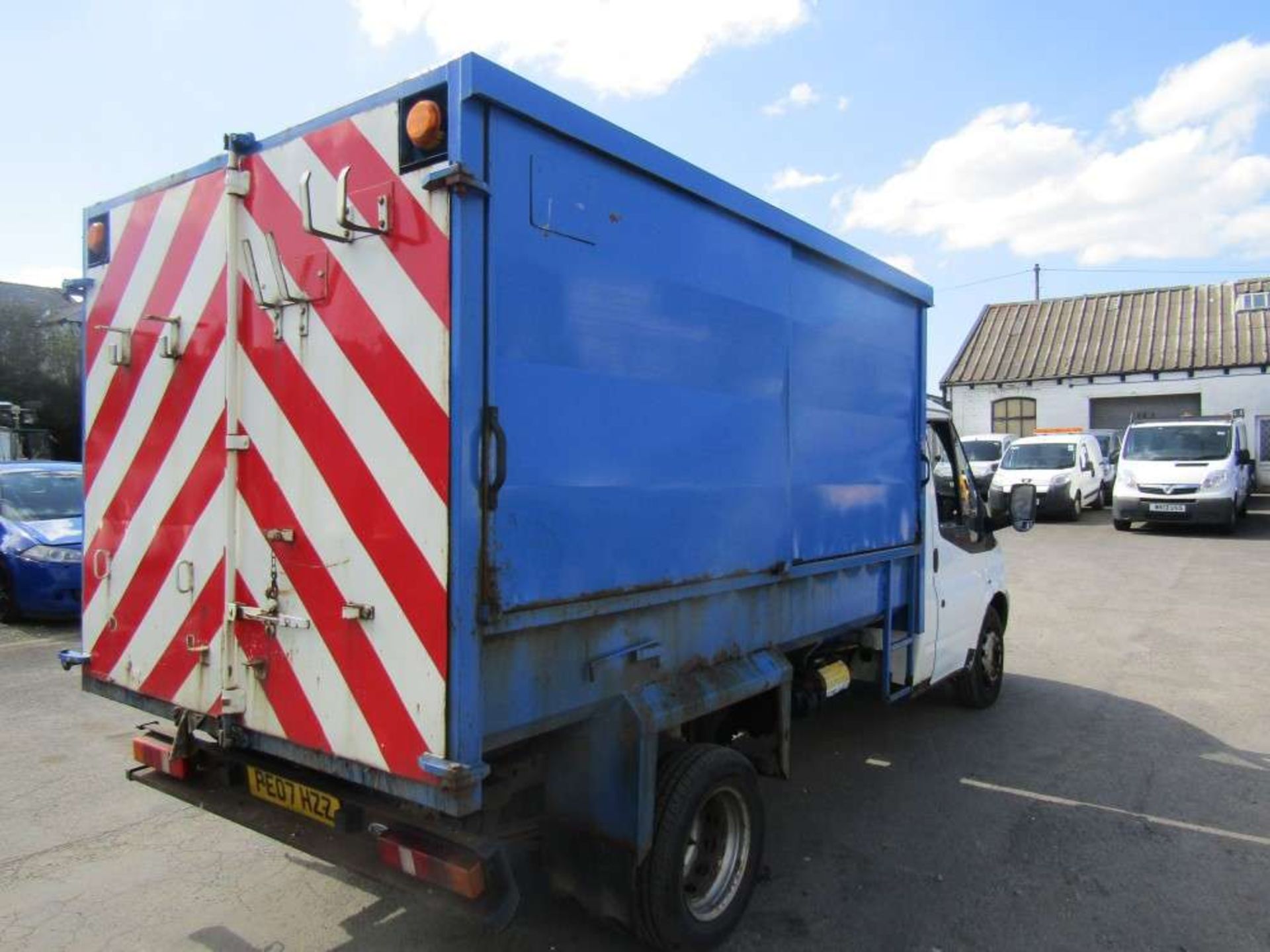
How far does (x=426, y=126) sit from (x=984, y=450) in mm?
22476

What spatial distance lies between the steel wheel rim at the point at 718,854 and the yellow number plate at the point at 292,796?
1.26 m

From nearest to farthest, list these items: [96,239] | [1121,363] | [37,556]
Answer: [96,239] → [37,556] → [1121,363]

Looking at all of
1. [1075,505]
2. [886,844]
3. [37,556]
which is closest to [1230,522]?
[1075,505]

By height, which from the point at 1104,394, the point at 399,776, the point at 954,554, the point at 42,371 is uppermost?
the point at 42,371

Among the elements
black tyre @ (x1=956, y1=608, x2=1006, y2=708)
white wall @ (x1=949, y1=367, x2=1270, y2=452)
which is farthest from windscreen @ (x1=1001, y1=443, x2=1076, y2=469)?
black tyre @ (x1=956, y1=608, x2=1006, y2=708)

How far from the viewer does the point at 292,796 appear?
2850 mm

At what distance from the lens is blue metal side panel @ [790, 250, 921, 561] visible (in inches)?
148

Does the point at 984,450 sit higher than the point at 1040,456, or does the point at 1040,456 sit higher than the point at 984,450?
the point at 984,450

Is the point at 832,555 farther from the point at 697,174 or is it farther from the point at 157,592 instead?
the point at 157,592

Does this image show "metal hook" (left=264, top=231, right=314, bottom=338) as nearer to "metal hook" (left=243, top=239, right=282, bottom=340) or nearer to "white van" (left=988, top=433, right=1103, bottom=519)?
"metal hook" (left=243, top=239, right=282, bottom=340)

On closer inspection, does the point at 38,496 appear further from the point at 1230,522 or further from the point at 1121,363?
the point at 1121,363

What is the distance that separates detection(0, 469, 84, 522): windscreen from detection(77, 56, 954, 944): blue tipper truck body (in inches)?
264

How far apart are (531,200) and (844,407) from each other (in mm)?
2088

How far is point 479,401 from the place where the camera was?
2357mm
